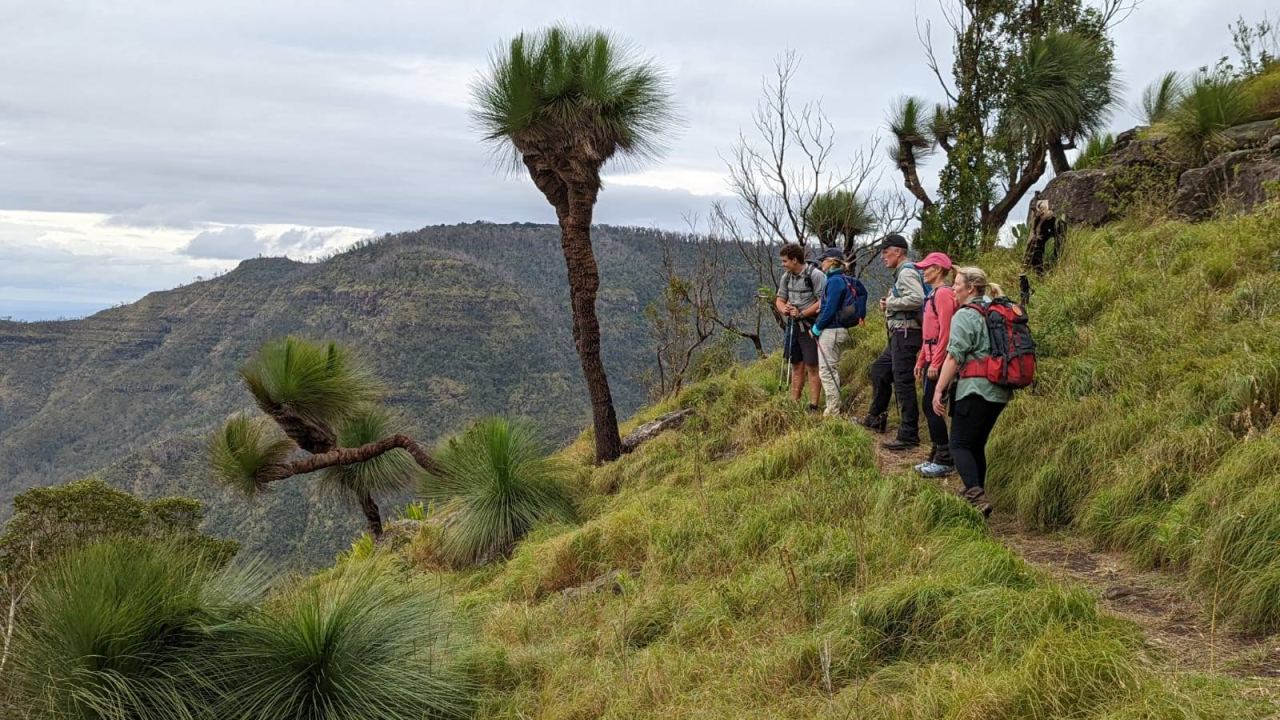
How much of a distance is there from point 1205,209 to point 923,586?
350 inches

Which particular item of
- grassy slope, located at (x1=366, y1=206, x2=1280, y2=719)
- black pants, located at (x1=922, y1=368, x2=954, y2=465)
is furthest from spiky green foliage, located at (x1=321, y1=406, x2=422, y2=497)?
black pants, located at (x1=922, y1=368, x2=954, y2=465)

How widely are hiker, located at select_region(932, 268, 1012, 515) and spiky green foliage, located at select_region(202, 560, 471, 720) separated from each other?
3.48m

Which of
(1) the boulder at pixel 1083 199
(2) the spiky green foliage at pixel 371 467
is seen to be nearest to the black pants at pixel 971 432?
(1) the boulder at pixel 1083 199

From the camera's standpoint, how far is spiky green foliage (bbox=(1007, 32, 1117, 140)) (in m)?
13.8

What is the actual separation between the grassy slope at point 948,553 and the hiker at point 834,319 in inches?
17.0

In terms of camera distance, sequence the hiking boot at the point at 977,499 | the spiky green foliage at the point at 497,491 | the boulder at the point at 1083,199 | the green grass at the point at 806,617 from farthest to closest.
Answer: the boulder at the point at 1083,199, the spiky green foliage at the point at 497,491, the hiking boot at the point at 977,499, the green grass at the point at 806,617

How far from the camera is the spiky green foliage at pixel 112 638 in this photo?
4059 mm

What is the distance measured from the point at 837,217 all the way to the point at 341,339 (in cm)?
5911

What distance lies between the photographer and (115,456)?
2940 inches

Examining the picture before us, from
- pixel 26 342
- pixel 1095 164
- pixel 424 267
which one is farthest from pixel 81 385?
pixel 1095 164

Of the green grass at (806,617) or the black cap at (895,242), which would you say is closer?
the green grass at (806,617)

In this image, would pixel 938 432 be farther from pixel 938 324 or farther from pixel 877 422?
pixel 877 422

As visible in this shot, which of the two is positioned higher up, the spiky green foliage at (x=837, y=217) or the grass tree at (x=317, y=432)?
the spiky green foliage at (x=837, y=217)

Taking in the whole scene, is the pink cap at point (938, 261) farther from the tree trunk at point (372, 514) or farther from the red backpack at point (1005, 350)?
the tree trunk at point (372, 514)
